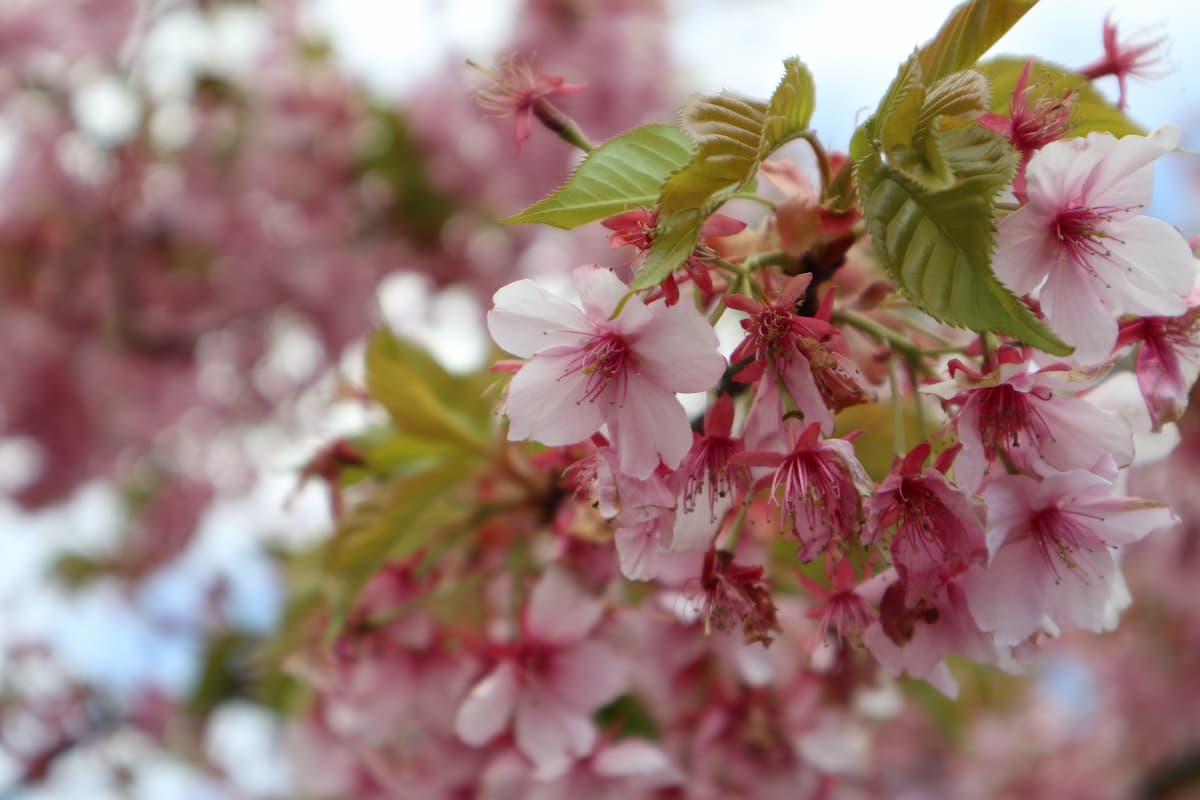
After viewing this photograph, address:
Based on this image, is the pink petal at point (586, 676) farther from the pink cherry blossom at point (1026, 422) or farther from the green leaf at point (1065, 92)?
the green leaf at point (1065, 92)

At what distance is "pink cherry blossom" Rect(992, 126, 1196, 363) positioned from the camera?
536mm

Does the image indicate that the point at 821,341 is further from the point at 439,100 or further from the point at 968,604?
the point at 439,100

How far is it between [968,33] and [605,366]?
293mm

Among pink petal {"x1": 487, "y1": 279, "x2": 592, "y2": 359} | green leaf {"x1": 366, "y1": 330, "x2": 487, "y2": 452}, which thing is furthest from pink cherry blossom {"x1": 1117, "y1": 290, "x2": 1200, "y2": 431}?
green leaf {"x1": 366, "y1": 330, "x2": 487, "y2": 452}

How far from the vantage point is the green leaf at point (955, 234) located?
0.50 meters

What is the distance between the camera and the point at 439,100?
2908 millimetres

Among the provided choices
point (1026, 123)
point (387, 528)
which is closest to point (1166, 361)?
point (1026, 123)

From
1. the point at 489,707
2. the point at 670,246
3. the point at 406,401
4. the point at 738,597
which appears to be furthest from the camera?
the point at 406,401

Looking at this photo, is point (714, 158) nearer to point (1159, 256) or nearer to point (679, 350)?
point (679, 350)

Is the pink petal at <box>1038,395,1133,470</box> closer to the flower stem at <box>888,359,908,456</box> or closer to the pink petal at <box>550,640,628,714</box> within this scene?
the flower stem at <box>888,359,908,456</box>

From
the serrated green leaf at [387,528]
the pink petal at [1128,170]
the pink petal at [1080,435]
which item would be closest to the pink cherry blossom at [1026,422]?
the pink petal at [1080,435]

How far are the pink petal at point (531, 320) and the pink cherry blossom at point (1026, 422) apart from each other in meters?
0.22

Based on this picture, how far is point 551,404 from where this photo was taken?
0.58 metres

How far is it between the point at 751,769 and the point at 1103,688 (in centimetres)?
293
